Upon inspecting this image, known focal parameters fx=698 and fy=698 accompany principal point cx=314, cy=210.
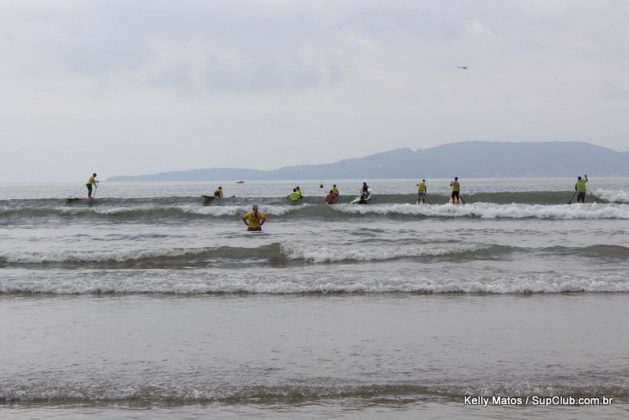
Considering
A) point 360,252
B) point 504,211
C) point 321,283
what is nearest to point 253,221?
point 360,252

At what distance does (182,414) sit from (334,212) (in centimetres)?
2744

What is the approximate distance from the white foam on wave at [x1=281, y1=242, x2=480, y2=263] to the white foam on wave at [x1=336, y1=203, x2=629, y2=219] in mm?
15255

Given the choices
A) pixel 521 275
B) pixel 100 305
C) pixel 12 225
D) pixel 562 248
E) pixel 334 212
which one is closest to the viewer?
pixel 100 305

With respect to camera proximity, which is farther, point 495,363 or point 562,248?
point 562,248

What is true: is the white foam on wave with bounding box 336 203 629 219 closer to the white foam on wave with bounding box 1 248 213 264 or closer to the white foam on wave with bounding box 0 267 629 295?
the white foam on wave with bounding box 1 248 213 264

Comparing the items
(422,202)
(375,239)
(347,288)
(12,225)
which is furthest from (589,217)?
(12,225)

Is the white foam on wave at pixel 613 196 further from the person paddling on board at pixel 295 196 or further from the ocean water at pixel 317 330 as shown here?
the ocean water at pixel 317 330

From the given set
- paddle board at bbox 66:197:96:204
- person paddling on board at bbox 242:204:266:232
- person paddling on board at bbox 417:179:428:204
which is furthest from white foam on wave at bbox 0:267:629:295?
paddle board at bbox 66:197:96:204

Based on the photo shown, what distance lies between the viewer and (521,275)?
1327cm

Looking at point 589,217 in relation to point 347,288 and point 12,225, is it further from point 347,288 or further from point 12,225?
point 12,225

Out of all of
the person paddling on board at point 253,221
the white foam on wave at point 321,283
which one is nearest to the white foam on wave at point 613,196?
the person paddling on board at point 253,221

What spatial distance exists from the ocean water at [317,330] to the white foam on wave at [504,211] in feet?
40.6

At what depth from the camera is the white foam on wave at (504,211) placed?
32.5 meters

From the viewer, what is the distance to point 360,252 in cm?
1767
